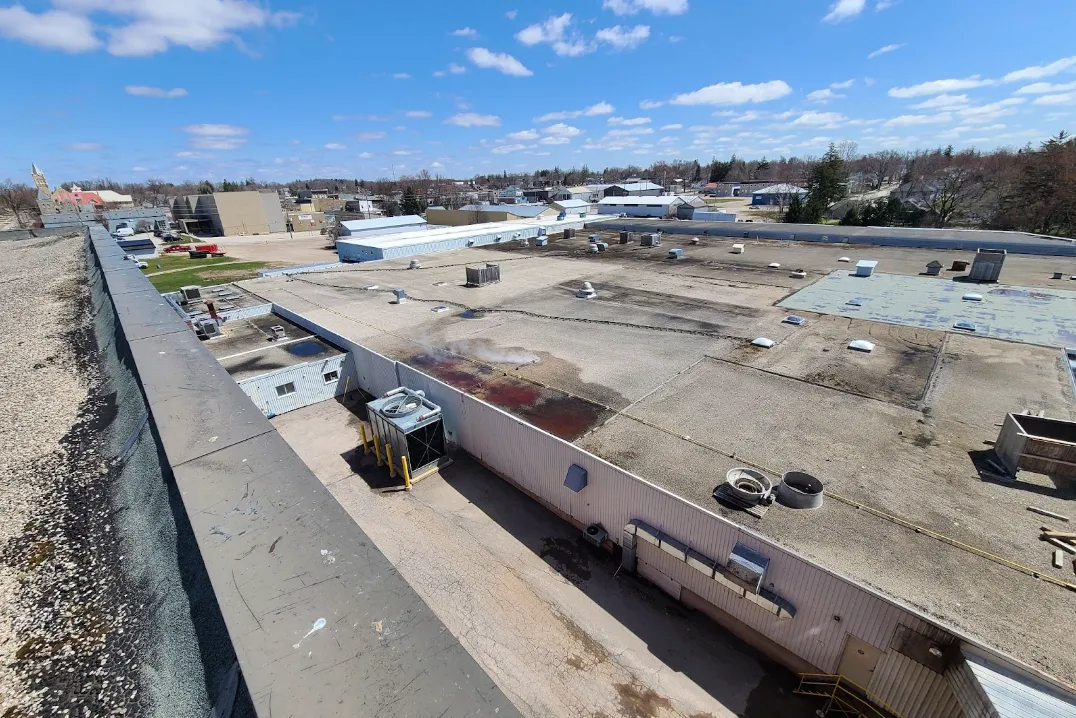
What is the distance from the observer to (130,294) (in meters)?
16.7

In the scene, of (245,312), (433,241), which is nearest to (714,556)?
(245,312)

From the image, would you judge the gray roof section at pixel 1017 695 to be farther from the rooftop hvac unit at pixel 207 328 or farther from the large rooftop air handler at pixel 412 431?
the rooftop hvac unit at pixel 207 328

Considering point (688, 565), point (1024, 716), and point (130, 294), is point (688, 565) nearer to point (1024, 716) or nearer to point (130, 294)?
point (1024, 716)

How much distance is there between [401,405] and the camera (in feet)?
60.1

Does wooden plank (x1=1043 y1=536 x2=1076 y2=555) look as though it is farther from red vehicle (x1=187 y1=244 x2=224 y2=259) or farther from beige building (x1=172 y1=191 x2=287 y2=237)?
beige building (x1=172 y1=191 x2=287 y2=237)

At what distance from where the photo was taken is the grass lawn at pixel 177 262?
2459 inches

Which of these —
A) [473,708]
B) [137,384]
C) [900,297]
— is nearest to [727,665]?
[473,708]

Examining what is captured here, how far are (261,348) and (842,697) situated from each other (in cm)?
2896

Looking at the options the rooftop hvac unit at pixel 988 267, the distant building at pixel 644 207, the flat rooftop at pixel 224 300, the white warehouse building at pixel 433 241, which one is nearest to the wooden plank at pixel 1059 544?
the rooftop hvac unit at pixel 988 267

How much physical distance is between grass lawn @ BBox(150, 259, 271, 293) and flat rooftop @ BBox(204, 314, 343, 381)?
1150 inches

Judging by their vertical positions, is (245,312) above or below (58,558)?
below

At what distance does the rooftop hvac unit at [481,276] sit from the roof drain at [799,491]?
27.3 metres

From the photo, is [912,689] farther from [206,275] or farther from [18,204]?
[18,204]

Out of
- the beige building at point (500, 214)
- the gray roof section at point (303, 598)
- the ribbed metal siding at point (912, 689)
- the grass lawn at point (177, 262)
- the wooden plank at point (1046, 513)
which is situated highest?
the beige building at point (500, 214)
